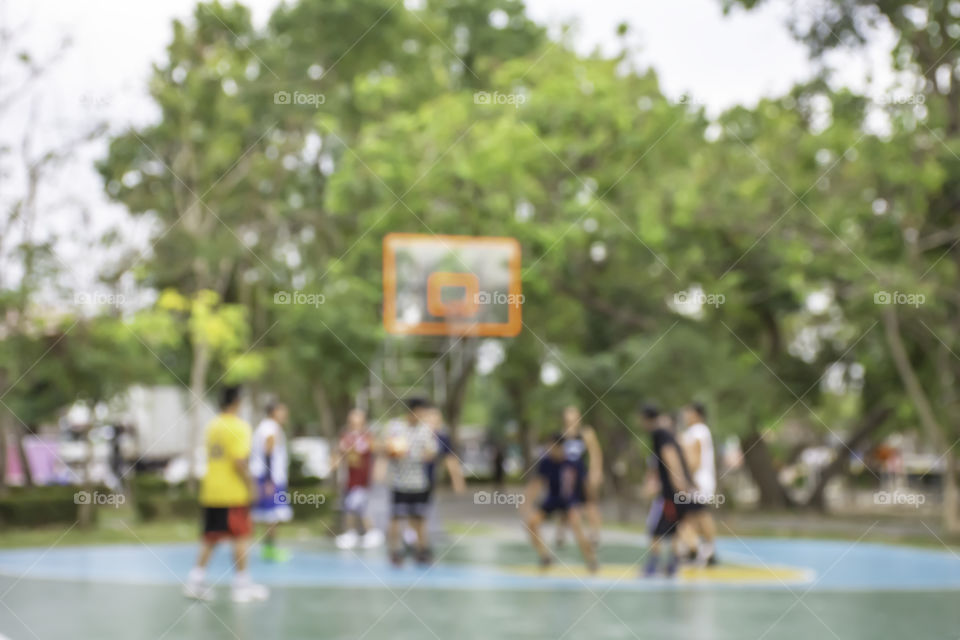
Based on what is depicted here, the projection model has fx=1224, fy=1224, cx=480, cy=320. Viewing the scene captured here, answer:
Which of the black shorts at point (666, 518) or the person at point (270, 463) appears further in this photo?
the person at point (270, 463)

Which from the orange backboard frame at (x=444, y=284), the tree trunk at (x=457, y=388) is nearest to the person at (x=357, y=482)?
the orange backboard frame at (x=444, y=284)

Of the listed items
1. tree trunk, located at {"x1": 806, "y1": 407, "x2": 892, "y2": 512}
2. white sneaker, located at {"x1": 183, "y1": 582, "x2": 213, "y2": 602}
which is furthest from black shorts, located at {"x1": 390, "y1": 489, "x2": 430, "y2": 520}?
tree trunk, located at {"x1": 806, "y1": 407, "x2": 892, "y2": 512}

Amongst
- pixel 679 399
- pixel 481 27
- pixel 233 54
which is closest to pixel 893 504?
pixel 679 399

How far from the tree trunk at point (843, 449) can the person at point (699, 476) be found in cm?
1383

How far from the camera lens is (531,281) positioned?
25141 mm

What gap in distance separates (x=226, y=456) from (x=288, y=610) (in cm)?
155

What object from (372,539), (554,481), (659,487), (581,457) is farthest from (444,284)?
(659,487)

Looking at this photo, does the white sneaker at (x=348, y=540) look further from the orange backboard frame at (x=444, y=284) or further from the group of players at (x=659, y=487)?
the orange backboard frame at (x=444, y=284)

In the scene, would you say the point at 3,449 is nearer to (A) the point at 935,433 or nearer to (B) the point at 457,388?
(B) the point at 457,388

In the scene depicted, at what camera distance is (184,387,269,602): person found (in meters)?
10.8

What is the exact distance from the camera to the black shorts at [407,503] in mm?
13766

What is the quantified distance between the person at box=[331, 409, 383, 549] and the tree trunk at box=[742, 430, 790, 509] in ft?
42.9

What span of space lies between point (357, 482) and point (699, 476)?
5120 millimetres

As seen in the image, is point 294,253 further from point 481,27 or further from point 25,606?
point 25,606
